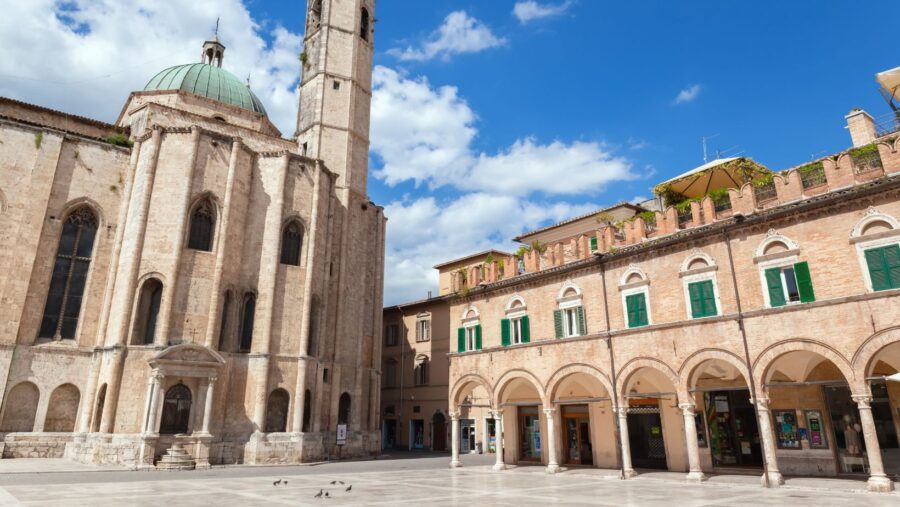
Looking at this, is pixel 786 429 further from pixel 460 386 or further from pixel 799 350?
pixel 460 386

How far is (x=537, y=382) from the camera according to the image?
69.5 feet

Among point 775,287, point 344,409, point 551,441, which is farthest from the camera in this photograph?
point 344,409

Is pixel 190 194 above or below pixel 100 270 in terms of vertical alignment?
above

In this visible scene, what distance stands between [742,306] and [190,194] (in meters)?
24.1

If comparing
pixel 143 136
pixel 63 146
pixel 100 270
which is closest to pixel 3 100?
pixel 63 146

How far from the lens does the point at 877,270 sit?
14.1 m

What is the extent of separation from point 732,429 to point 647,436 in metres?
3.11

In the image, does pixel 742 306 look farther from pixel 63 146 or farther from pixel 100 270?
pixel 63 146

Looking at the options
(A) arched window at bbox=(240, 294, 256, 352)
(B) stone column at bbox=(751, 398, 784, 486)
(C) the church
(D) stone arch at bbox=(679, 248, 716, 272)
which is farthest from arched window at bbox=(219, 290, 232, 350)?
(B) stone column at bbox=(751, 398, 784, 486)

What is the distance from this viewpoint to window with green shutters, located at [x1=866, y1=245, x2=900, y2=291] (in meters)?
13.8

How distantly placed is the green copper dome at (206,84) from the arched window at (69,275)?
11947 millimetres

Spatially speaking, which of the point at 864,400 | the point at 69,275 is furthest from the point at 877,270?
the point at 69,275

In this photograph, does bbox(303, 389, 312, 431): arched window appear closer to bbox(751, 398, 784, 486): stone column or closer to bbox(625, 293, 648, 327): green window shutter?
bbox(625, 293, 648, 327): green window shutter

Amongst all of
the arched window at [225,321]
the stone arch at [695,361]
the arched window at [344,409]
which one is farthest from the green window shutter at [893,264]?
the arched window at [225,321]
